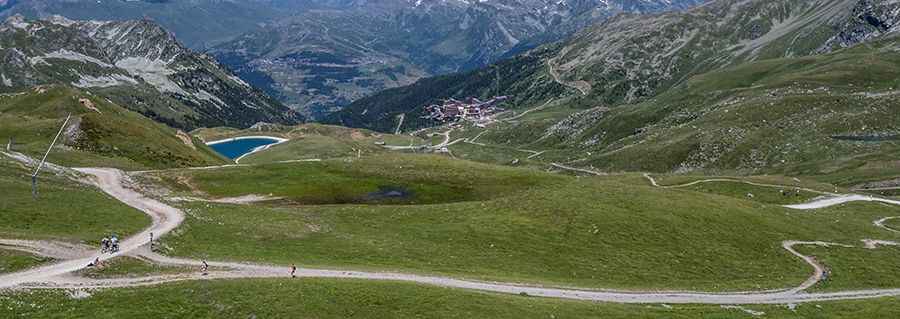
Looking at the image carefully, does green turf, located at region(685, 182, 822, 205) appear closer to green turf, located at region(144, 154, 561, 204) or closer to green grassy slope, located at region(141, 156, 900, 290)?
green grassy slope, located at region(141, 156, 900, 290)

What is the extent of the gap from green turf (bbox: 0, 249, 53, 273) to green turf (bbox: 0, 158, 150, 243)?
483 cm

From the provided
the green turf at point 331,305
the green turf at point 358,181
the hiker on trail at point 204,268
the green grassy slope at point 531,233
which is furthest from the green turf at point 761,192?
the hiker on trail at point 204,268

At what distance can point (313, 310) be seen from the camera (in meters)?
38.6

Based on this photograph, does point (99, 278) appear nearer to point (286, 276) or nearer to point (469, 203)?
point (286, 276)

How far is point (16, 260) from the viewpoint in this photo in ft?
137

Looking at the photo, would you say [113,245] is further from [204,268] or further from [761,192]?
[761,192]

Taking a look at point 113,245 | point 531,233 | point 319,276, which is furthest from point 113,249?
point 531,233

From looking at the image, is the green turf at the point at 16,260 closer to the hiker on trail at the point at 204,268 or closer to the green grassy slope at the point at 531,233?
the green grassy slope at the point at 531,233

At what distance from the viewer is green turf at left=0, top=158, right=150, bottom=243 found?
50.2 meters

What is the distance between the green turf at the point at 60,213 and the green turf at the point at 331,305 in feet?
47.4

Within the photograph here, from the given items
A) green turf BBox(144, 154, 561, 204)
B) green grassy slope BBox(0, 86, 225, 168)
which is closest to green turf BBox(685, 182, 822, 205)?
green turf BBox(144, 154, 561, 204)

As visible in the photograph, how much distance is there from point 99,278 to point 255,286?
10.2m

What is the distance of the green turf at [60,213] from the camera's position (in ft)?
165

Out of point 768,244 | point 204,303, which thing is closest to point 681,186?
point 768,244
